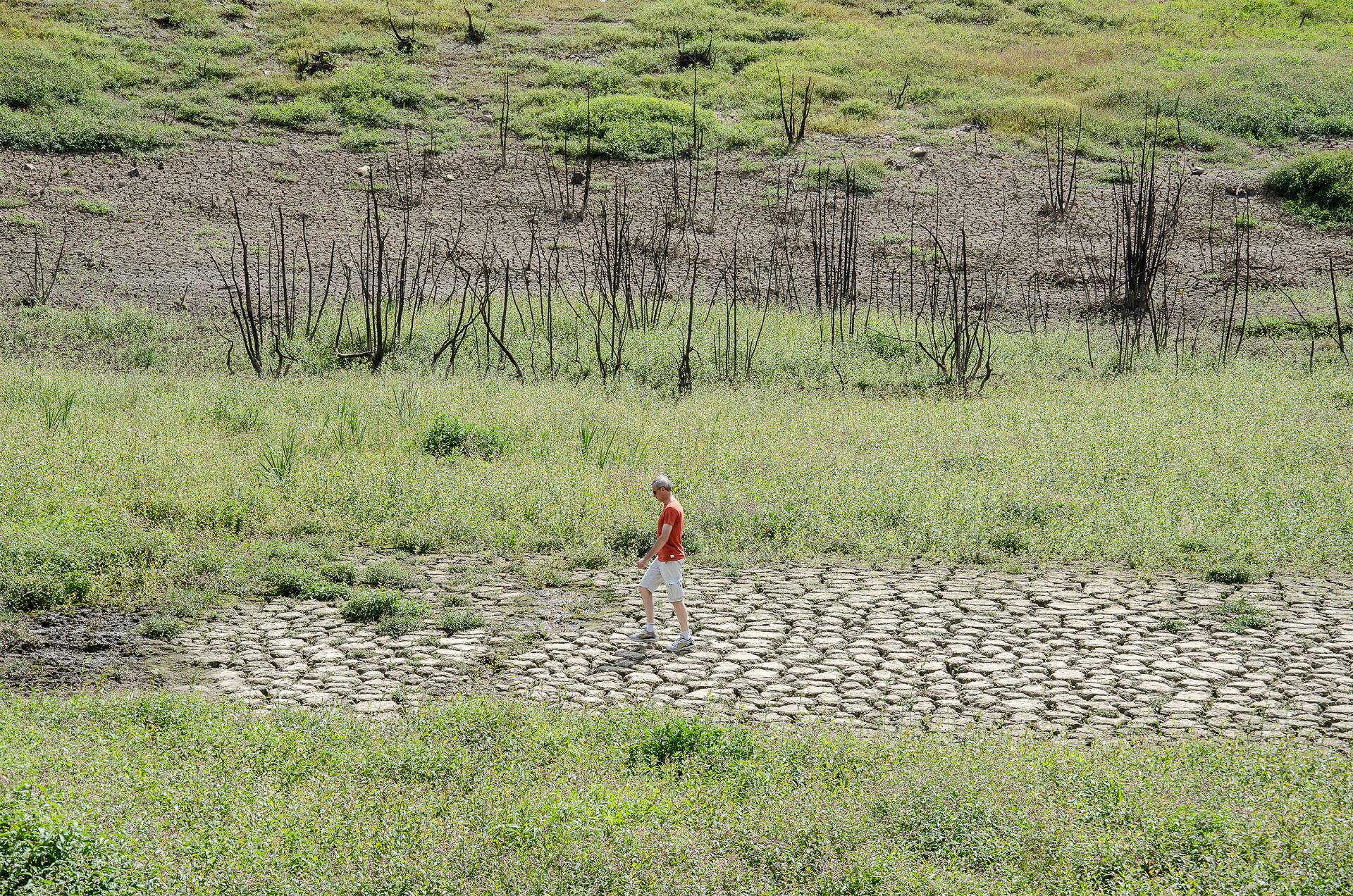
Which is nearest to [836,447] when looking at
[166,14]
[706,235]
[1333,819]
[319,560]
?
[319,560]

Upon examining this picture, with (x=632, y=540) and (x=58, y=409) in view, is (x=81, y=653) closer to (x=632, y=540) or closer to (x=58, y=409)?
(x=632, y=540)

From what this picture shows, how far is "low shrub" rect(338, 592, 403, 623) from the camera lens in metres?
7.72

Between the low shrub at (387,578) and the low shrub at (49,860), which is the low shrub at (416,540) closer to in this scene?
the low shrub at (387,578)

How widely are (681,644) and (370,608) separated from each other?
6.53 ft

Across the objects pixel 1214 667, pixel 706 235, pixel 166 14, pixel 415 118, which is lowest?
pixel 1214 667

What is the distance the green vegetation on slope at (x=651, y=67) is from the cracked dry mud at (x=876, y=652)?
22117 millimetres

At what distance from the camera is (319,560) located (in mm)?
8695

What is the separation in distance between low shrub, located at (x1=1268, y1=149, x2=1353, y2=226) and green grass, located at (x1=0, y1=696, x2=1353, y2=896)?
24.6m

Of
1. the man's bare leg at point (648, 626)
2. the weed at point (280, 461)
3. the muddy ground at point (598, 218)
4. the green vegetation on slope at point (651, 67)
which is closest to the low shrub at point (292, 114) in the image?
the green vegetation on slope at point (651, 67)

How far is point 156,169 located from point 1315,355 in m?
21.8

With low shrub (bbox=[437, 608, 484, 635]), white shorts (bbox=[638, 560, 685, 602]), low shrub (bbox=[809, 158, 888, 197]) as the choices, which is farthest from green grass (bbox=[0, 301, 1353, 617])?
low shrub (bbox=[809, 158, 888, 197])

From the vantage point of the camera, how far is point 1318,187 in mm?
27500

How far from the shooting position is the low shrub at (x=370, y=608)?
25.3 feet

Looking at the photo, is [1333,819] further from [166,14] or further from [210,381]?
[166,14]
